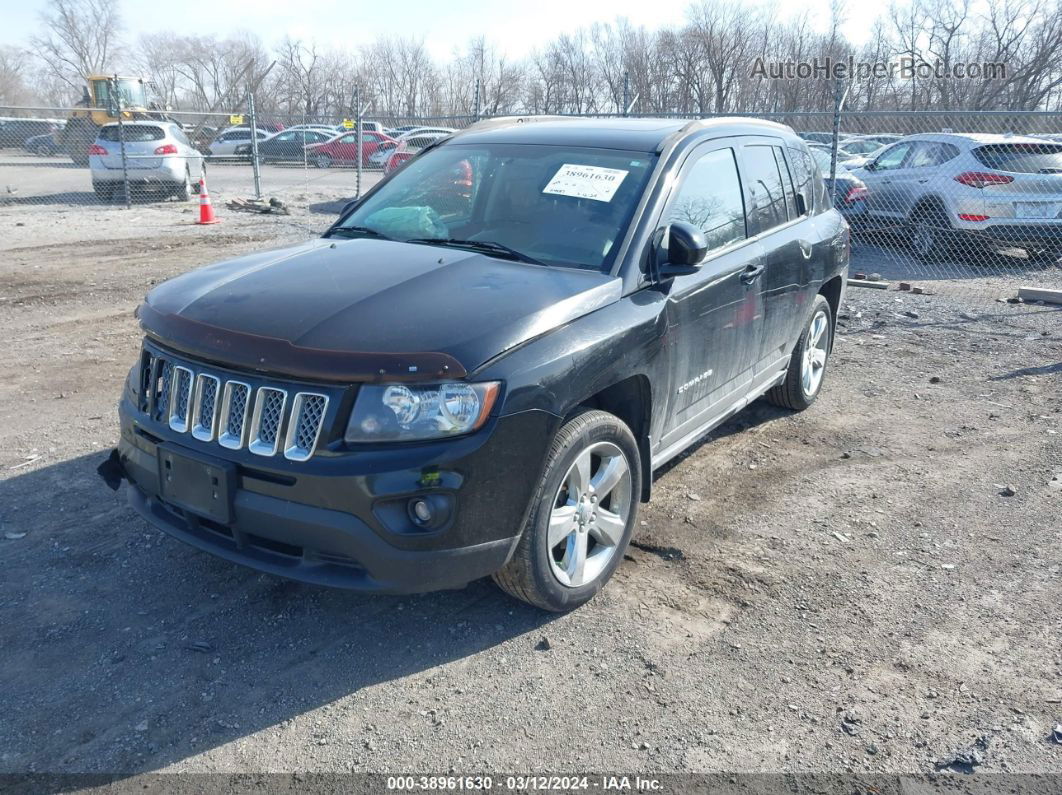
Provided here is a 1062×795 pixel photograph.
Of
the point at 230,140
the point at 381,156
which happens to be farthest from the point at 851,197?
the point at 230,140

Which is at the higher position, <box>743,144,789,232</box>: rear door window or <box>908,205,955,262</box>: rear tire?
<box>743,144,789,232</box>: rear door window

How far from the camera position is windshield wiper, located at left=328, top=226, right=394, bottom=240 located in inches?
171

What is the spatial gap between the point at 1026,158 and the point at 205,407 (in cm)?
1155

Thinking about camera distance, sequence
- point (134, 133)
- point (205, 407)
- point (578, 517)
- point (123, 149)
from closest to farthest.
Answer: point (205, 407), point (578, 517), point (123, 149), point (134, 133)

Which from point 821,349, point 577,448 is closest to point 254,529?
point 577,448

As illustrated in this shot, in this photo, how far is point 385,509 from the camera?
2865mm

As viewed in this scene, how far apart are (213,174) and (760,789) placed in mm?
27466

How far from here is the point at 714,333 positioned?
4262 mm

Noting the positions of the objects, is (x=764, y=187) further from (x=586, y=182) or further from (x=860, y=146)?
(x=860, y=146)

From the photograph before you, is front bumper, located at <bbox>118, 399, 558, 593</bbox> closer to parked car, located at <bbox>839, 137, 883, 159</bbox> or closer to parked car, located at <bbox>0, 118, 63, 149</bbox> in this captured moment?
parked car, located at <bbox>839, 137, 883, 159</bbox>

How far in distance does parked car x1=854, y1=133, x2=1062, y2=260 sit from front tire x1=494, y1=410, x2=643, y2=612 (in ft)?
32.1

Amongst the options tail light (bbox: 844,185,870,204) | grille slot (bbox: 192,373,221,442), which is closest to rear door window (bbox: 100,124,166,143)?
tail light (bbox: 844,185,870,204)

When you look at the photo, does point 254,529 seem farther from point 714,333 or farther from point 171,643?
point 714,333

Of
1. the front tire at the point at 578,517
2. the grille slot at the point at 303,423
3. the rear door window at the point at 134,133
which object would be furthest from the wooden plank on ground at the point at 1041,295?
the rear door window at the point at 134,133
